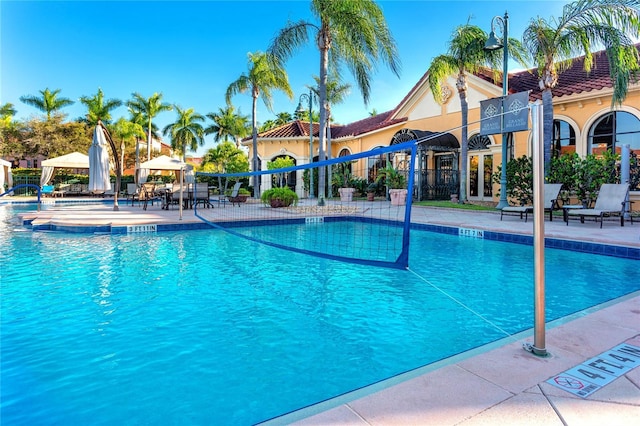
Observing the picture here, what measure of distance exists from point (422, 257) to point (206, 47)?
62.3ft

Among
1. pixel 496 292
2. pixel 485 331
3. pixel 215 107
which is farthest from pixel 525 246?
pixel 215 107

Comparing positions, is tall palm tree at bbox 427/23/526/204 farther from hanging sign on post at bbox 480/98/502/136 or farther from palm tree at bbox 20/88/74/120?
palm tree at bbox 20/88/74/120

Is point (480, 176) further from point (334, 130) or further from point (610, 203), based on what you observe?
point (334, 130)

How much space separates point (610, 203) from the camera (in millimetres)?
10680

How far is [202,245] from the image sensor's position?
932cm

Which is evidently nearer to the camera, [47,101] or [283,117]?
[47,101]

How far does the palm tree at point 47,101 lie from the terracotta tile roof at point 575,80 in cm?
4026

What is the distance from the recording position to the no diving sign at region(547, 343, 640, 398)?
247 cm

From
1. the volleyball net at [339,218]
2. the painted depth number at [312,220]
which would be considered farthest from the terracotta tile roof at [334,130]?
the painted depth number at [312,220]

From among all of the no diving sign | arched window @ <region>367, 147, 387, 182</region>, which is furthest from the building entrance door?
the no diving sign

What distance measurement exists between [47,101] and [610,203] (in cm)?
4642

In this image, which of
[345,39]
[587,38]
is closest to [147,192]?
[345,39]

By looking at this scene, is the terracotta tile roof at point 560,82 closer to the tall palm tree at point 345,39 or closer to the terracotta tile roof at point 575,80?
the terracotta tile roof at point 575,80

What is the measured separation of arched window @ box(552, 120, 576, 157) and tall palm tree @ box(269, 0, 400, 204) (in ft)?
24.0
